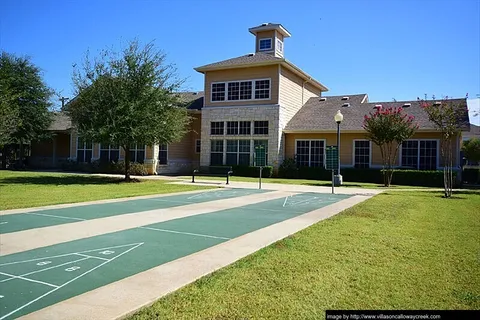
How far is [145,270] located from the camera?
5434mm

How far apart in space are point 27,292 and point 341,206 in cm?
1008

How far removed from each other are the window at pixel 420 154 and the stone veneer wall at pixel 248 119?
28.5 feet

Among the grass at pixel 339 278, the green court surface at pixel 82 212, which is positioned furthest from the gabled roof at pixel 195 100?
the grass at pixel 339 278

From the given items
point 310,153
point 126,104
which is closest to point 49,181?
point 126,104

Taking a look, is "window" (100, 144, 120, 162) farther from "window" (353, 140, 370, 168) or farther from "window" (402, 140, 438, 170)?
"window" (402, 140, 438, 170)

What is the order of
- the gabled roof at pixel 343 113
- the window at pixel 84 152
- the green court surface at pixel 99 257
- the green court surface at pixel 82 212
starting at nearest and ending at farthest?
the green court surface at pixel 99 257
the green court surface at pixel 82 212
the gabled roof at pixel 343 113
the window at pixel 84 152

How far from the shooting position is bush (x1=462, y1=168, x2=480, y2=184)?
94.9ft

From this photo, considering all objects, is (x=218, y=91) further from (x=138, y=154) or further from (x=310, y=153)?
(x=310, y=153)

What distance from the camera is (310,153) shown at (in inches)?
1133

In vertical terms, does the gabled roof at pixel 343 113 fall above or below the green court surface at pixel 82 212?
above

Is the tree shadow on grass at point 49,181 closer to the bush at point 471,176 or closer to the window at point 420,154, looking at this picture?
the window at point 420,154

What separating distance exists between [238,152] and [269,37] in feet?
35.4

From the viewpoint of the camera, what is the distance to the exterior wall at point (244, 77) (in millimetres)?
28750

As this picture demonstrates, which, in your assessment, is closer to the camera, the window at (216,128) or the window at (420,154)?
the window at (420,154)
